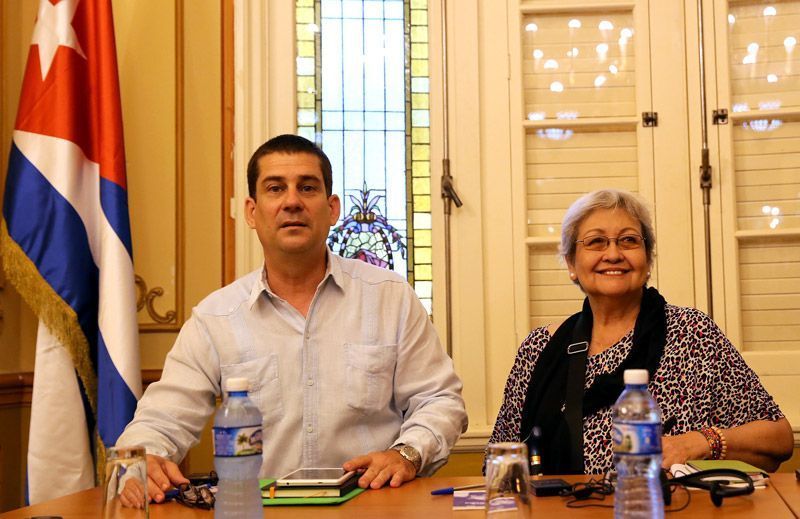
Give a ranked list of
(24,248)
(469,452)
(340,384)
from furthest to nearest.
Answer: (469,452), (24,248), (340,384)

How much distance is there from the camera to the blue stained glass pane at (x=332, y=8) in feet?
11.4

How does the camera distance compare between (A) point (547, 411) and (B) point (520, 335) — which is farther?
(B) point (520, 335)

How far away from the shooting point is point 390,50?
137 inches

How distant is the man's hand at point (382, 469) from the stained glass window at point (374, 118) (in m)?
1.50

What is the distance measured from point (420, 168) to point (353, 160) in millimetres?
257

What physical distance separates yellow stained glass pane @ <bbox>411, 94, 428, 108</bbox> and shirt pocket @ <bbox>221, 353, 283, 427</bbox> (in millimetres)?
1511

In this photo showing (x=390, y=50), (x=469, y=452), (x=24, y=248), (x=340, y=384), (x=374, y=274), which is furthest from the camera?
(x=390, y=50)

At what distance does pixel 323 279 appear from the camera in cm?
237

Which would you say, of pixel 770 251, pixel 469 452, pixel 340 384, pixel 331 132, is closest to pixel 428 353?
pixel 340 384

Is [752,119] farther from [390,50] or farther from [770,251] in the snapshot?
[390,50]

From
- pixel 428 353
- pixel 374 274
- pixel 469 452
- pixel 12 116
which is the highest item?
pixel 12 116

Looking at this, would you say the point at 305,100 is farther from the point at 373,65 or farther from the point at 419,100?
the point at 419,100

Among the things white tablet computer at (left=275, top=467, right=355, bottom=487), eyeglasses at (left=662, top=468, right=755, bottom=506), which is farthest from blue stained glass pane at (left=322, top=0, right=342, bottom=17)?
eyeglasses at (left=662, top=468, right=755, bottom=506)

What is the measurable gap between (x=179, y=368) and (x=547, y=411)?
960mm
